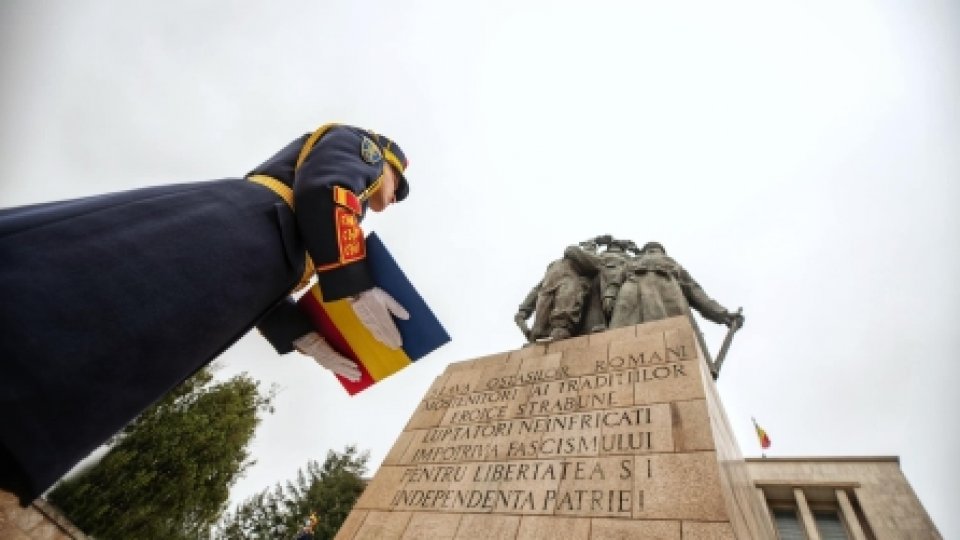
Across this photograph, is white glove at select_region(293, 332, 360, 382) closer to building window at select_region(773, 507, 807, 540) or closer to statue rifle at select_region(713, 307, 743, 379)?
statue rifle at select_region(713, 307, 743, 379)

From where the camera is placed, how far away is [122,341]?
3.57 feet

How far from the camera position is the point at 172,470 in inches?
610

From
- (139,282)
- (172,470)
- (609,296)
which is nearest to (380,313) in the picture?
(139,282)

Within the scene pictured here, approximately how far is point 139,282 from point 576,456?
2.90m

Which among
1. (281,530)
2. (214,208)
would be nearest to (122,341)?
(214,208)

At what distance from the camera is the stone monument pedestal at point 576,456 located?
101 inches

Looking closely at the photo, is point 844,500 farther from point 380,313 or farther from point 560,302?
point 380,313

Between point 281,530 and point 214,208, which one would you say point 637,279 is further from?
point 281,530

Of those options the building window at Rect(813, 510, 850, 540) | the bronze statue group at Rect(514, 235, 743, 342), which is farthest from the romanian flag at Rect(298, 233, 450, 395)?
the building window at Rect(813, 510, 850, 540)

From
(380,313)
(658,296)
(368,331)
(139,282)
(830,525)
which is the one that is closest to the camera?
(139,282)

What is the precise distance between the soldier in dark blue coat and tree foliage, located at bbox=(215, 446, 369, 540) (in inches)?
853

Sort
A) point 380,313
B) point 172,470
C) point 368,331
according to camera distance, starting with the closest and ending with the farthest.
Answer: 1. point 380,313
2. point 368,331
3. point 172,470

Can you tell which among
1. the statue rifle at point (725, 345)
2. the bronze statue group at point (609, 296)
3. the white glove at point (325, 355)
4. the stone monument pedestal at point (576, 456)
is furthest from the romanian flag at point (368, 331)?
the statue rifle at point (725, 345)

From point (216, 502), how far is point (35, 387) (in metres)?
21.0
